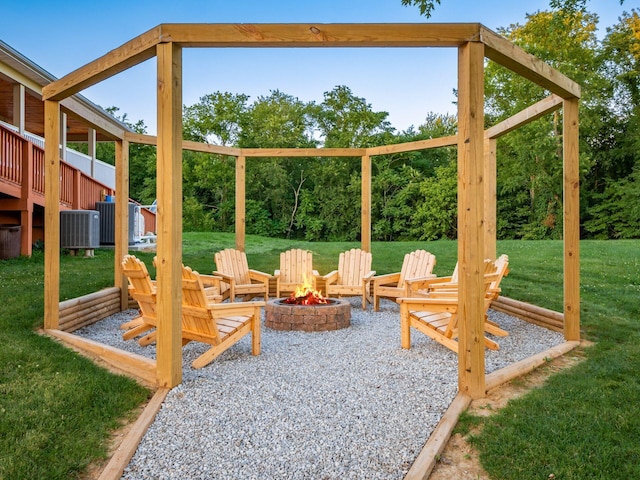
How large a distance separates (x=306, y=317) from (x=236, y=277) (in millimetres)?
2143

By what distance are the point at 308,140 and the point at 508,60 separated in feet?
63.5

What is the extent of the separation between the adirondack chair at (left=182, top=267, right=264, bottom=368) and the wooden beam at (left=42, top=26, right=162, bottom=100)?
1665 millimetres

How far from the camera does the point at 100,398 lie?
331 cm

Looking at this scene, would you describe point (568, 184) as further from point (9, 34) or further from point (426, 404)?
point (9, 34)

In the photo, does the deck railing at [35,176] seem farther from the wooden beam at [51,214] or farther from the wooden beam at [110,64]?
the wooden beam at [110,64]

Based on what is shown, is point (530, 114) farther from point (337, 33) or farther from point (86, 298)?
point (86, 298)

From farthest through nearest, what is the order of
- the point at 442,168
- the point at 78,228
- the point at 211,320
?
Answer: the point at 442,168 → the point at 78,228 → the point at 211,320

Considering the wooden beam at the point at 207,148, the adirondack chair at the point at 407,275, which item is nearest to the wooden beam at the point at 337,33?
the wooden beam at the point at 207,148

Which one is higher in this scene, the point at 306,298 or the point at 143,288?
the point at 143,288

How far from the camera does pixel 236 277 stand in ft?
24.9

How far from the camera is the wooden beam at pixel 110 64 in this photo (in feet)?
11.8

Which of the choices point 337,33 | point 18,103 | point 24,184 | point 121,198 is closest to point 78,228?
point 24,184

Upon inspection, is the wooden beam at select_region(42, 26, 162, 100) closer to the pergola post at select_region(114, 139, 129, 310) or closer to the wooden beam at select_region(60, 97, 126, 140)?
the wooden beam at select_region(60, 97, 126, 140)

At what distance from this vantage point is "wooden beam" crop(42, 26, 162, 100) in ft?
11.8
